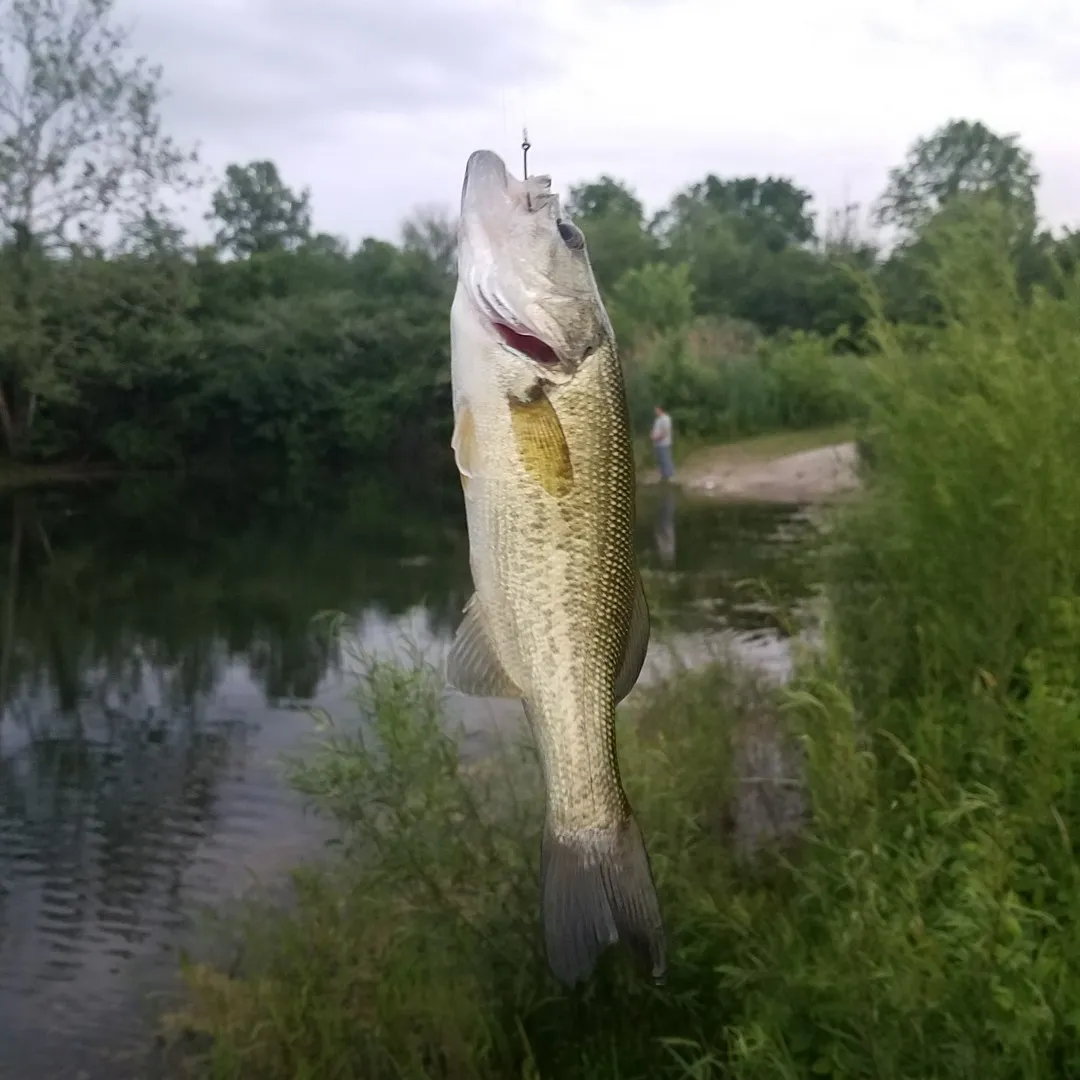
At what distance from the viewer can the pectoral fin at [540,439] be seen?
79.7 inches

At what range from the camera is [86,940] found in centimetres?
655

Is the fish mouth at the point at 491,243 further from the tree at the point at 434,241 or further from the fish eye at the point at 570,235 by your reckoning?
the tree at the point at 434,241

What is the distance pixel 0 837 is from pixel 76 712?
2.66m

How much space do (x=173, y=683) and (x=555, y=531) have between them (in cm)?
990

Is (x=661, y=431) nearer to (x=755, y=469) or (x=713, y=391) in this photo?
(x=755, y=469)

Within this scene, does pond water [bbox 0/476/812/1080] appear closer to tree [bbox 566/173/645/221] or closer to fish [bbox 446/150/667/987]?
fish [bbox 446/150/667/987]

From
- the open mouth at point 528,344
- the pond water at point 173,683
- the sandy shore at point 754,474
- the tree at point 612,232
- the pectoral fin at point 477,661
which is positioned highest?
the tree at point 612,232

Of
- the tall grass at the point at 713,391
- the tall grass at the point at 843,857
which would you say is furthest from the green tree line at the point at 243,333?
the tall grass at the point at 843,857

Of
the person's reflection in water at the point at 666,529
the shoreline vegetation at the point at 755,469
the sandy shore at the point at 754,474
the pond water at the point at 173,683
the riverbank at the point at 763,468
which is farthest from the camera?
the shoreline vegetation at the point at 755,469

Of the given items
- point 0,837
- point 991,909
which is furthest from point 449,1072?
point 0,837

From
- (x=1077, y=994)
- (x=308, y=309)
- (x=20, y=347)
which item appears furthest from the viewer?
(x=308, y=309)

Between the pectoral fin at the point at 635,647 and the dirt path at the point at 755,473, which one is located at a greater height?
the pectoral fin at the point at 635,647

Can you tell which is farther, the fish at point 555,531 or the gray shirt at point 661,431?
the gray shirt at point 661,431

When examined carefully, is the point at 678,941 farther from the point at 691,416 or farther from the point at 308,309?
the point at 308,309
